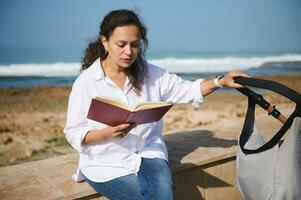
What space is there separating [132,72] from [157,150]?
49 centimetres

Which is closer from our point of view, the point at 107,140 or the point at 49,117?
the point at 107,140

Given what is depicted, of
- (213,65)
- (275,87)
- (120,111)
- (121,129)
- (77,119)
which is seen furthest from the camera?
(213,65)

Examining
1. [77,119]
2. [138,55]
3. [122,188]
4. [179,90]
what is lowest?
[122,188]

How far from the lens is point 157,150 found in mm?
2113

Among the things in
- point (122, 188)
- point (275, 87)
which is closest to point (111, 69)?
point (122, 188)

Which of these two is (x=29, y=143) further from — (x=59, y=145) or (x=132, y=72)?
(x=132, y=72)

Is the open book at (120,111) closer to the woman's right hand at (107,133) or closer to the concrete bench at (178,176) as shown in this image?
the woman's right hand at (107,133)

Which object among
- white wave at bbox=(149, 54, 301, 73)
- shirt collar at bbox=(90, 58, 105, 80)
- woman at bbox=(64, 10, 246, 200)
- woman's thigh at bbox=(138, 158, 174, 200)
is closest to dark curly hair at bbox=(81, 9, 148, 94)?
woman at bbox=(64, 10, 246, 200)

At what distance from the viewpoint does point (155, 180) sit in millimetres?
1889

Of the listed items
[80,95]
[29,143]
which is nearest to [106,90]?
[80,95]

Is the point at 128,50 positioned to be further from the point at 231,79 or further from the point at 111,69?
the point at 231,79

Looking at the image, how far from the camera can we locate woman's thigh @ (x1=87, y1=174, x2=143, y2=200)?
184cm

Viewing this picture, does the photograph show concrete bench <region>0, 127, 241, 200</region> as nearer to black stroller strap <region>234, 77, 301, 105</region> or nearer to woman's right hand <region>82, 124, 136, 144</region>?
woman's right hand <region>82, 124, 136, 144</region>

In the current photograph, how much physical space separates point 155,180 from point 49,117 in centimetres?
735
